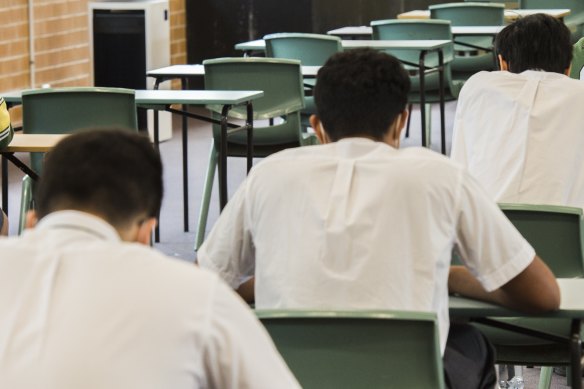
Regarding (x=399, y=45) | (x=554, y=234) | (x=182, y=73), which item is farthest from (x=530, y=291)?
(x=399, y=45)

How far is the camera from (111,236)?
146 centimetres

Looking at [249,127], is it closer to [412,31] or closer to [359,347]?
[412,31]

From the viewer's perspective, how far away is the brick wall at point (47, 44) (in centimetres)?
870

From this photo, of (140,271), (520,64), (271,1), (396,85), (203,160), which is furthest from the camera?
(271,1)

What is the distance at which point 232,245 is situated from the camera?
7.85ft

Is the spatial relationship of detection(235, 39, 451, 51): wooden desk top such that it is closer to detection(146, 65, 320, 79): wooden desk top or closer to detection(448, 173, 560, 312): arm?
detection(146, 65, 320, 79): wooden desk top

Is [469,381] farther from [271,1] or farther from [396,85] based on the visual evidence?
[271,1]

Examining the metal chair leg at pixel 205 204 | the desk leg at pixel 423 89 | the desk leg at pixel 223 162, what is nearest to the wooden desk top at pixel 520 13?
the desk leg at pixel 423 89

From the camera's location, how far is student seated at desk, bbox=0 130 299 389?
4.48 ft

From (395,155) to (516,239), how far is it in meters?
0.28

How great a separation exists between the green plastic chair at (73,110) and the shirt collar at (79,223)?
3.80 metres

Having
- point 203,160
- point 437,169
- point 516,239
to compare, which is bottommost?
point 203,160

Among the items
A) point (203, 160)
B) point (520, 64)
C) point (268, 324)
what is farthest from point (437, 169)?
point (203, 160)

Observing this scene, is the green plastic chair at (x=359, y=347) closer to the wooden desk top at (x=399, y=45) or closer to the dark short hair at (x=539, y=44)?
the dark short hair at (x=539, y=44)
